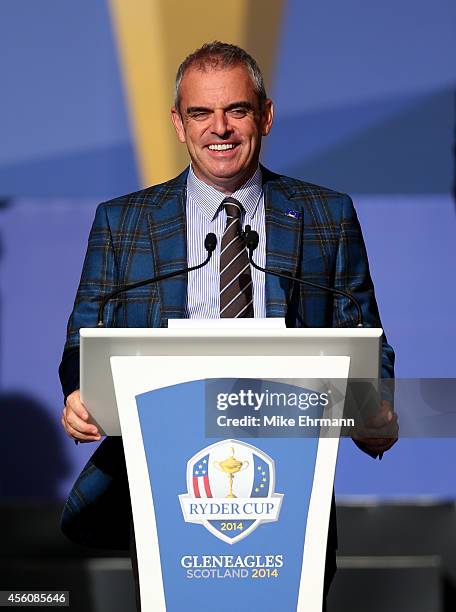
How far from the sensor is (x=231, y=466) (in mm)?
A: 1940

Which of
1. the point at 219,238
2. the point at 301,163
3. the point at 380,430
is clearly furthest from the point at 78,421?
the point at 301,163

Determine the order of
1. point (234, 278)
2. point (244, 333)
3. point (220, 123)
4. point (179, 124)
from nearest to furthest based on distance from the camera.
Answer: point (244, 333) < point (234, 278) < point (220, 123) < point (179, 124)

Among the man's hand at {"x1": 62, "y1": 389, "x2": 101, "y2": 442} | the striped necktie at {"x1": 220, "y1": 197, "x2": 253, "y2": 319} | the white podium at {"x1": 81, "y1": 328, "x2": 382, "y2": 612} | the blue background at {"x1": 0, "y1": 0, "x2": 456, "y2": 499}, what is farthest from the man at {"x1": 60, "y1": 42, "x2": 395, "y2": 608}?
the blue background at {"x1": 0, "y1": 0, "x2": 456, "y2": 499}

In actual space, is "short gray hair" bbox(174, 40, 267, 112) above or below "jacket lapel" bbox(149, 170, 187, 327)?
above

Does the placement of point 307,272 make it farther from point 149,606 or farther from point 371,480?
point 371,480

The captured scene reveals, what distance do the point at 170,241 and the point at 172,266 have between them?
7 centimetres

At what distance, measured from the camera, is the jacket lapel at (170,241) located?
2.59m

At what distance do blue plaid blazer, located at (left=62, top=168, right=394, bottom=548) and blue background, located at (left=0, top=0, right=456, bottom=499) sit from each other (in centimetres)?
156

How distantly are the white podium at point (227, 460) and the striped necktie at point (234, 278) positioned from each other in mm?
593

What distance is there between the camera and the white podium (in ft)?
6.36

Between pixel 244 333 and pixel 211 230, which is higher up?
pixel 211 230

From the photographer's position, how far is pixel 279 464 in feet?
6.39

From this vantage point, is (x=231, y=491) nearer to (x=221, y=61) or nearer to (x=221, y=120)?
(x=221, y=120)

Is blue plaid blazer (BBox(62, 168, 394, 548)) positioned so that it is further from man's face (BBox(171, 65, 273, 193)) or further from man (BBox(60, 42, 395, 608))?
man's face (BBox(171, 65, 273, 193))
